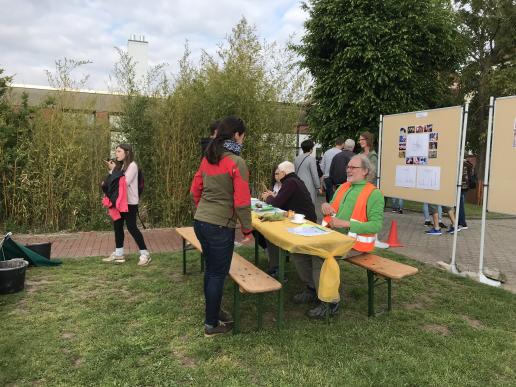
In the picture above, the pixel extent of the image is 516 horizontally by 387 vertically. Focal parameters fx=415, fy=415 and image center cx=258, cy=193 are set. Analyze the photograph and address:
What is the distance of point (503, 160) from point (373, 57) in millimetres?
7067

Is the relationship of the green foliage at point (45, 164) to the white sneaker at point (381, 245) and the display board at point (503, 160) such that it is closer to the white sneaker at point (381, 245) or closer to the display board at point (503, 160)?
the white sneaker at point (381, 245)

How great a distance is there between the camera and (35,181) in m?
6.93

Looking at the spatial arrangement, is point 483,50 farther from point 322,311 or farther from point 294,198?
point 322,311

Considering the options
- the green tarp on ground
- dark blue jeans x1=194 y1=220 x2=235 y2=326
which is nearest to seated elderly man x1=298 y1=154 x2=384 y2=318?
dark blue jeans x1=194 y1=220 x2=235 y2=326

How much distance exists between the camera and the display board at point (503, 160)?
4400mm

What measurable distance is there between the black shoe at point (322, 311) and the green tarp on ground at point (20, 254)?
3375 mm

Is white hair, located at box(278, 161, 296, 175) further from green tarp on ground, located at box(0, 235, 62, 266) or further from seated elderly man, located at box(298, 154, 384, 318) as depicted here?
green tarp on ground, located at box(0, 235, 62, 266)

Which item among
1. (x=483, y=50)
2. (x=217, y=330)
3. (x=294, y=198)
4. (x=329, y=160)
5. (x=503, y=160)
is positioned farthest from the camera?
(x=483, y=50)

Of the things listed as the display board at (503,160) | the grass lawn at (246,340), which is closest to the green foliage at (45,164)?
the grass lawn at (246,340)

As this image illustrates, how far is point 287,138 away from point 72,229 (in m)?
4.24

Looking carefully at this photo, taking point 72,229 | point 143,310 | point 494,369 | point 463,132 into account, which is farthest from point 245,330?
point 72,229

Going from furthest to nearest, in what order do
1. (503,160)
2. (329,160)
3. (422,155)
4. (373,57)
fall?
1. (373,57)
2. (329,160)
3. (422,155)
4. (503,160)

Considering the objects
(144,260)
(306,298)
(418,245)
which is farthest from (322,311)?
(418,245)

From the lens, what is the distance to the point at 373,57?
10.8 meters
